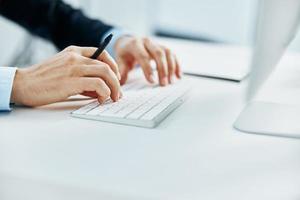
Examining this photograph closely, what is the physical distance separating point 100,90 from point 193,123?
0.17 metres

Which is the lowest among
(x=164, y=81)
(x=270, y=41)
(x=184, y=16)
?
A: (x=184, y=16)

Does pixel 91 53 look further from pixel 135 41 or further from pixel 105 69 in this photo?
pixel 135 41

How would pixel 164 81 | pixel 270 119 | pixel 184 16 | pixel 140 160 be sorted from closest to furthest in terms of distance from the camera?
pixel 140 160, pixel 270 119, pixel 164 81, pixel 184 16

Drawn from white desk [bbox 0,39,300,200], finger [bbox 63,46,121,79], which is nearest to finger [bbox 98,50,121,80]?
finger [bbox 63,46,121,79]

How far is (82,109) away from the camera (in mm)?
824

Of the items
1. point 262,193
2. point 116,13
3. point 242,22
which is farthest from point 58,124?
point 242,22

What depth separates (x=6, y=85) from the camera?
0.83m

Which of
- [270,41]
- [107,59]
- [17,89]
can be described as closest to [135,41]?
[107,59]

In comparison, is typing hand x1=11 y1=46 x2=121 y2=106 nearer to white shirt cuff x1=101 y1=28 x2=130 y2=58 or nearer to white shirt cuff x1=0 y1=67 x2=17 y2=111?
white shirt cuff x1=0 y1=67 x2=17 y2=111

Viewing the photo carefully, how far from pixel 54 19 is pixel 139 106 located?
0.63 m

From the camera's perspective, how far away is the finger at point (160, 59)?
1022 mm

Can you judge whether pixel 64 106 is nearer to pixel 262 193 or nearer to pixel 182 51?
pixel 262 193

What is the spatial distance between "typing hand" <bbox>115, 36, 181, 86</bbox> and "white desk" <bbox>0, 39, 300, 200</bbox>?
0.21m

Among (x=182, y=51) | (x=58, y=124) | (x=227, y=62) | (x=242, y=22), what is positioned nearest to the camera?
(x=58, y=124)
